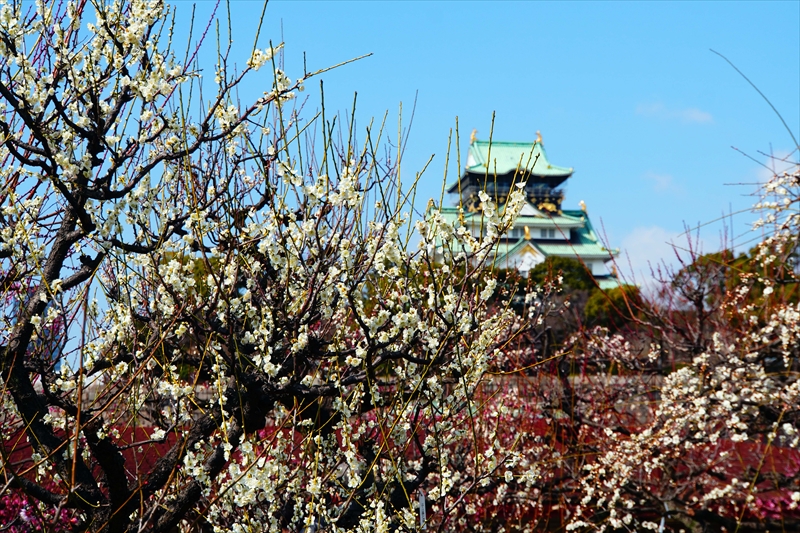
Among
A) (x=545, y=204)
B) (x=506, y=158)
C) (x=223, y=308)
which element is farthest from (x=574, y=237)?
(x=223, y=308)

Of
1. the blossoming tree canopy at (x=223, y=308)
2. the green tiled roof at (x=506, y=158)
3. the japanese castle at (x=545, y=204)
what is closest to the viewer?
the blossoming tree canopy at (x=223, y=308)

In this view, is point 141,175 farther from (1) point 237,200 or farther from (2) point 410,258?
(2) point 410,258

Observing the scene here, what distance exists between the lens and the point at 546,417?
332 inches

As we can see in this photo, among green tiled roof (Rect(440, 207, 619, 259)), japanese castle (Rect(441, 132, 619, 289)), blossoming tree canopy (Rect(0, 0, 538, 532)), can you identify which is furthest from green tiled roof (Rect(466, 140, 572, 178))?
blossoming tree canopy (Rect(0, 0, 538, 532))

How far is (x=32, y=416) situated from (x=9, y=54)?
5.42ft

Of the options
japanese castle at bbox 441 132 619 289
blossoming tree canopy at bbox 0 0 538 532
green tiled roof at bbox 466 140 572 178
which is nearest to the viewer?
blossoming tree canopy at bbox 0 0 538 532

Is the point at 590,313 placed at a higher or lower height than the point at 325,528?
higher

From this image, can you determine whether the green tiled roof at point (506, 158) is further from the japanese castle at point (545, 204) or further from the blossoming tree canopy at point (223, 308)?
the blossoming tree canopy at point (223, 308)

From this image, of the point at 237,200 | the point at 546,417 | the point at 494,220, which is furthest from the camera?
the point at 546,417

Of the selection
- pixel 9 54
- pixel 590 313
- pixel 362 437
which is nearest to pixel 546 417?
pixel 362 437

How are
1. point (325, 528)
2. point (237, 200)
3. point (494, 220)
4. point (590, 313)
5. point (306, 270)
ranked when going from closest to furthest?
point (494, 220) < point (306, 270) < point (325, 528) < point (237, 200) < point (590, 313)

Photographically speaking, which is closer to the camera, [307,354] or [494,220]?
[494,220]

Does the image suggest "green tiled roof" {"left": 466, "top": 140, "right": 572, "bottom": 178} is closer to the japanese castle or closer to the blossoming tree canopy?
the japanese castle

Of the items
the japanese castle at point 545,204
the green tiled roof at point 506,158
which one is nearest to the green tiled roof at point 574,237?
the japanese castle at point 545,204
